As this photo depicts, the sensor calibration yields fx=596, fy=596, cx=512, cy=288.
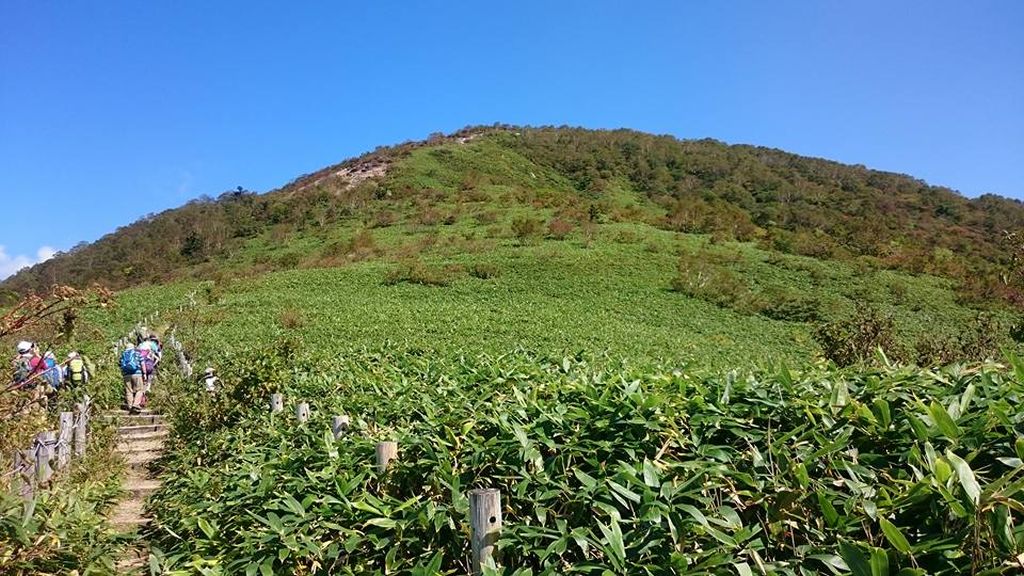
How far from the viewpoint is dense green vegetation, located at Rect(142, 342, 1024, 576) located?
190 cm

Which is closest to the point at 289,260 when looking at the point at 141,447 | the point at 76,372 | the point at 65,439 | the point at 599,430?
the point at 76,372

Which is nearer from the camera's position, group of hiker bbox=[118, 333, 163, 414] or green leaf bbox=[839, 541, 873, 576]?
green leaf bbox=[839, 541, 873, 576]

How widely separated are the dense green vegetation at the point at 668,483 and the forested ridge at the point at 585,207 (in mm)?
26531

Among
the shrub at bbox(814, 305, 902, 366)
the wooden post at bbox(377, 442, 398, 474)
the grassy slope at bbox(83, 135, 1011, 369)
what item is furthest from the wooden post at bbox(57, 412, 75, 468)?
the shrub at bbox(814, 305, 902, 366)

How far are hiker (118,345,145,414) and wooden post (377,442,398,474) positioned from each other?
29.8 feet

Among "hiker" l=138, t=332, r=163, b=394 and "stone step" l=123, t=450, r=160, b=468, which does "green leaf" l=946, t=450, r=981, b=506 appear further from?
"hiker" l=138, t=332, r=163, b=394

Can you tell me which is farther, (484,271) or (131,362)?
(484,271)

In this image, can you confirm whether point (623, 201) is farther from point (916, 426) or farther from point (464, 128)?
point (916, 426)

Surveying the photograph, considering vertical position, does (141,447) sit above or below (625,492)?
below

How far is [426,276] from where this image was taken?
27.0 m

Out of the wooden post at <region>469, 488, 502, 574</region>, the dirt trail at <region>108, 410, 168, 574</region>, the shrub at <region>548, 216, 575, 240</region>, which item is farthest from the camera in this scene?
the shrub at <region>548, 216, 575, 240</region>

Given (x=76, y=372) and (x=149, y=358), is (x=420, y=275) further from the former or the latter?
(x=76, y=372)

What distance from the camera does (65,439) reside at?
647cm

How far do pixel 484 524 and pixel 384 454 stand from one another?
1.14 m
